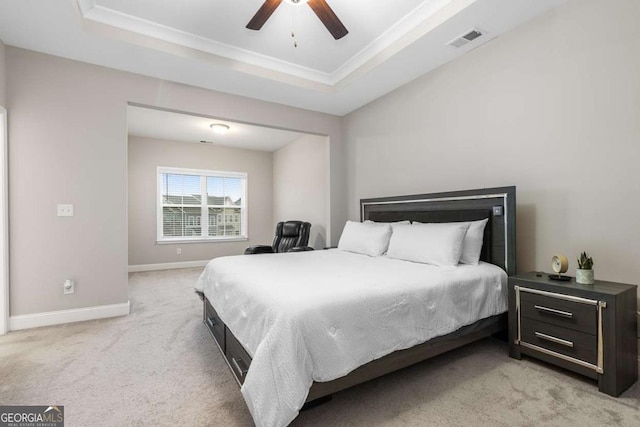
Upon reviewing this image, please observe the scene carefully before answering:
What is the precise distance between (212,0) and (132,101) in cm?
156

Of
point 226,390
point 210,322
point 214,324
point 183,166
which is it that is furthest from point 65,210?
point 183,166

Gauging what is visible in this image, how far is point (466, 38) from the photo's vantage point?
107 inches

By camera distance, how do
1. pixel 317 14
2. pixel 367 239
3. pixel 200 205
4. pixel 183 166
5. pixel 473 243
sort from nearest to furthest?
pixel 317 14 → pixel 473 243 → pixel 367 239 → pixel 183 166 → pixel 200 205

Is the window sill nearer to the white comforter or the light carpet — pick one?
the light carpet

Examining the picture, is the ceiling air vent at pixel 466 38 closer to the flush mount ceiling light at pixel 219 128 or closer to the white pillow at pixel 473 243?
the white pillow at pixel 473 243

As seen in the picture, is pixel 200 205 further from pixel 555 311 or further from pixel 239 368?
pixel 555 311

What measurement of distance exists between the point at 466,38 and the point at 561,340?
2.58m

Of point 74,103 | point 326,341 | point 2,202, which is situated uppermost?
point 74,103

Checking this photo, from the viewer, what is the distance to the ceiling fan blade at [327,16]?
6.88 ft

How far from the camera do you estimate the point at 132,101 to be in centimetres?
334

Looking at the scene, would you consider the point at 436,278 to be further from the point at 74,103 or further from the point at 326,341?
the point at 74,103

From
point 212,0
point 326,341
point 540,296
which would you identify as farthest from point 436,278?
point 212,0

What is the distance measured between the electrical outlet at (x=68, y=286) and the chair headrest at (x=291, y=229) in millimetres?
2856

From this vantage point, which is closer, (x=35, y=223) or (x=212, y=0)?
(x=212, y=0)
